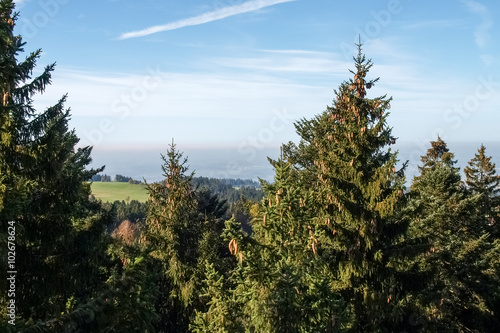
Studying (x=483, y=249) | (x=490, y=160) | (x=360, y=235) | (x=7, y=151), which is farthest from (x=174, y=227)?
(x=490, y=160)

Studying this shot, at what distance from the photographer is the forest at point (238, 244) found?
870cm

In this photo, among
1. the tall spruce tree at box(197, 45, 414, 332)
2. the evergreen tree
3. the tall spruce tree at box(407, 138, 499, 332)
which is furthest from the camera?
the tall spruce tree at box(407, 138, 499, 332)

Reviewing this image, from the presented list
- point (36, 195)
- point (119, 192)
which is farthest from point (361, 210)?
point (119, 192)

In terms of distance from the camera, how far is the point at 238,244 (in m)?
9.56

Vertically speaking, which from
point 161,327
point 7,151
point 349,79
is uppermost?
point 349,79

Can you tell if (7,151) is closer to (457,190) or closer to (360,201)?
(360,201)

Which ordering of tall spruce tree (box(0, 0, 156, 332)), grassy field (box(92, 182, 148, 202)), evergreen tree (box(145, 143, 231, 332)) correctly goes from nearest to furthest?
tall spruce tree (box(0, 0, 156, 332)) < evergreen tree (box(145, 143, 231, 332)) < grassy field (box(92, 182, 148, 202))

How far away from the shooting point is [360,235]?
47.3 feet

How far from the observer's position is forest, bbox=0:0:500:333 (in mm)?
8695

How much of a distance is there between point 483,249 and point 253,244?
24.1m

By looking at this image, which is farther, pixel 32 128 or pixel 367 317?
pixel 367 317
